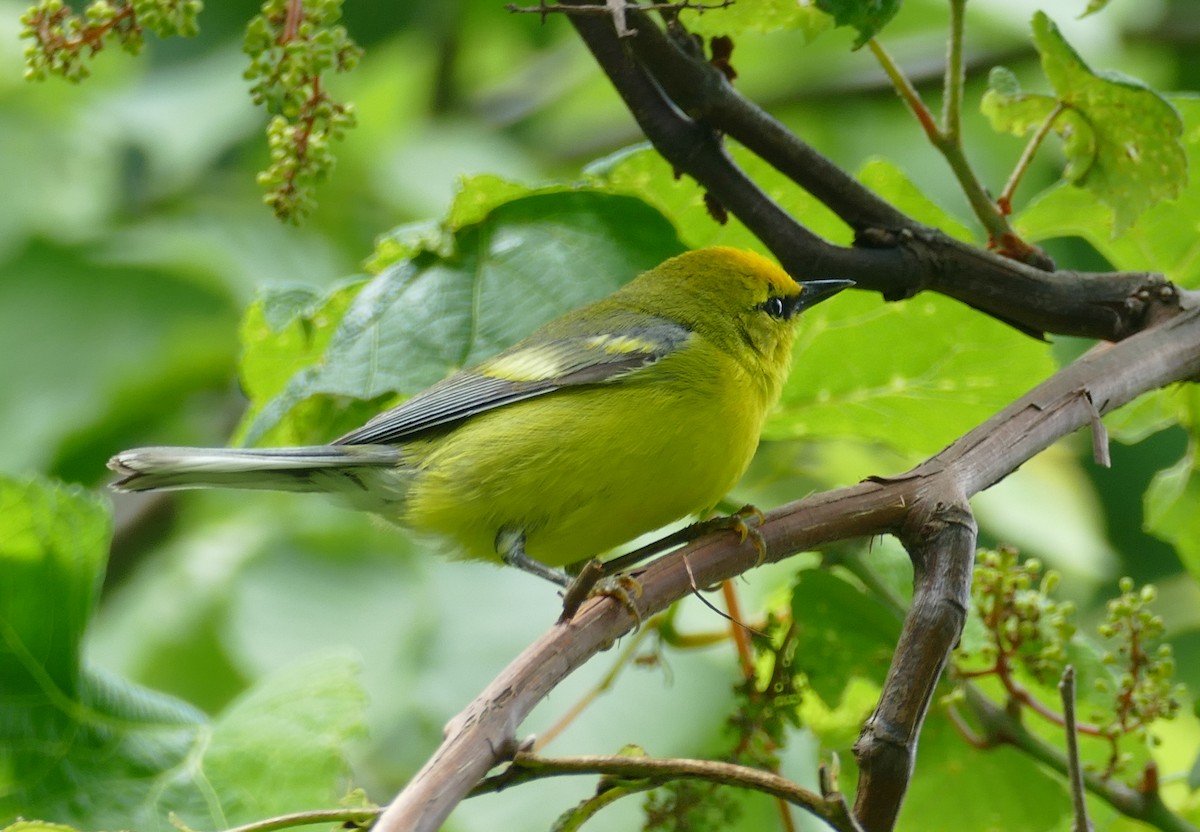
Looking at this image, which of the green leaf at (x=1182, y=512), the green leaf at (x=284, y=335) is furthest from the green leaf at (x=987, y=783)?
the green leaf at (x=284, y=335)

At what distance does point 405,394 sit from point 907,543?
118 centimetres

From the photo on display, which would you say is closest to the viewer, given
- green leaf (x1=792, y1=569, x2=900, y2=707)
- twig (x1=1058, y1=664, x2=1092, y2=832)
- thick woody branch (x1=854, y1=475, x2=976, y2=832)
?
thick woody branch (x1=854, y1=475, x2=976, y2=832)

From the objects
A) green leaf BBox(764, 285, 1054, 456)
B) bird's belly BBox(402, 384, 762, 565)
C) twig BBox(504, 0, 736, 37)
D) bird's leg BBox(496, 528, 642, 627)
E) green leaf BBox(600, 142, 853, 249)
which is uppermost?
green leaf BBox(600, 142, 853, 249)

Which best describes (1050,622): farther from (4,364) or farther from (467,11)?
(467,11)

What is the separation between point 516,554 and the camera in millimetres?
2885

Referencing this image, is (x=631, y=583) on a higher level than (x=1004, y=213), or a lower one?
lower

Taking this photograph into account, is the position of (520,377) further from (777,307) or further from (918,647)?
(918,647)

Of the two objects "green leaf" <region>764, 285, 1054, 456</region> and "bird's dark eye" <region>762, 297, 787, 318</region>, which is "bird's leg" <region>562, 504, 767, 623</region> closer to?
"green leaf" <region>764, 285, 1054, 456</region>

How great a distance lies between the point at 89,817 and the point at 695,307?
183 cm

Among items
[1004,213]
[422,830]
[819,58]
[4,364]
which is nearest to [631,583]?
[422,830]

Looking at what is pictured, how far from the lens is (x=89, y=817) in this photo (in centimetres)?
250

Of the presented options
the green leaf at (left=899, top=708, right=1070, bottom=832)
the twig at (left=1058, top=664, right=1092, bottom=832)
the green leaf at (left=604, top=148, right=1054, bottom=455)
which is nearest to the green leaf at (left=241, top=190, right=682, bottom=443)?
the green leaf at (left=604, top=148, right=1054, bottom=455)

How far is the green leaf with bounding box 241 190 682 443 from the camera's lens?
8.74ft

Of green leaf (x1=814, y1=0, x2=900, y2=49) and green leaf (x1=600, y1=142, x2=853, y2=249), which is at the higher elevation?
green leaf (x1=600, y1=142, x2=853, y2=249)
